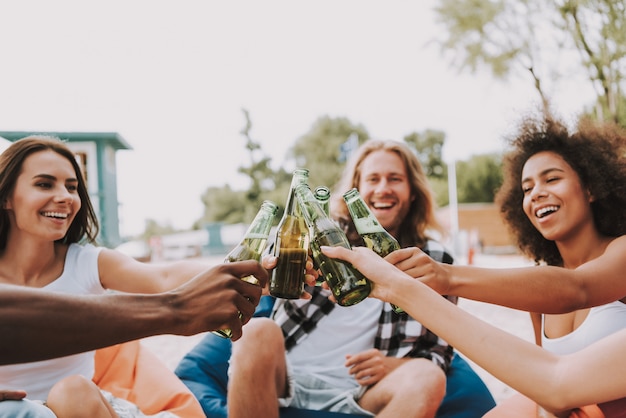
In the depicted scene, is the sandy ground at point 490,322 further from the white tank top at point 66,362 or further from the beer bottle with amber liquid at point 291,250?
the beer bottle with amber liquid at point 291,250

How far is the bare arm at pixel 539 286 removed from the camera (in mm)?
1751

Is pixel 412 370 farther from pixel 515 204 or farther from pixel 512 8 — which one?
pixel 512 8

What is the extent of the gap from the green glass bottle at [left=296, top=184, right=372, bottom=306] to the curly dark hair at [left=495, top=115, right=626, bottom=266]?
120cm

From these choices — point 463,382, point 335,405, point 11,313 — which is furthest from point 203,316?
point 463,382

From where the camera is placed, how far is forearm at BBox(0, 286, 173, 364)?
1.00 m

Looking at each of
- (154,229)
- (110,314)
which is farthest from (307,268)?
(154,229)

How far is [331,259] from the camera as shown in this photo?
1.58 metres

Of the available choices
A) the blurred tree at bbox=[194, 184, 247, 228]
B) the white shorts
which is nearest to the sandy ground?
the white shorts

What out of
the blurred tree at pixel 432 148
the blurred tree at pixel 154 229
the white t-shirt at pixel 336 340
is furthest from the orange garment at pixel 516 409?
the blurred tree at pixel 154 229

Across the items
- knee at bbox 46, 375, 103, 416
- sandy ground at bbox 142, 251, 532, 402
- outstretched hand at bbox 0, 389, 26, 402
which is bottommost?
sandy ground at bbox 142, 251, 532, 402

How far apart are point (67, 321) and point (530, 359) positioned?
0.99 m

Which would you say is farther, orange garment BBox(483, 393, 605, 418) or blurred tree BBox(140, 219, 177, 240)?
blurred tree BBox(140, 219, 177, 240)

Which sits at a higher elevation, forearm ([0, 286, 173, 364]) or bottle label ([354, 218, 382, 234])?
bottle label ([354, 218, 382, 234])

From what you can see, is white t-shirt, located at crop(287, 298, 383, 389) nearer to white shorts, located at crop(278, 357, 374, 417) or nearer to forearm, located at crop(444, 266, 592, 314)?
white shorts, located at crop(278, 357, 374, 417)
